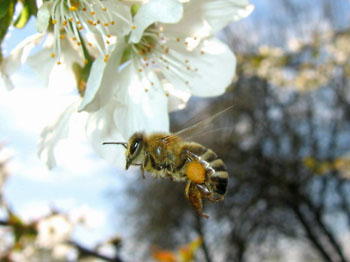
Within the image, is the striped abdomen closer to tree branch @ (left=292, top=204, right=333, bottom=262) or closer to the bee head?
the bee head

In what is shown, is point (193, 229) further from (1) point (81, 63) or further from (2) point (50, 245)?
(1) point (81, 63)

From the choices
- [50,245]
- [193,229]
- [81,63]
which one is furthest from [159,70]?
[193,229]

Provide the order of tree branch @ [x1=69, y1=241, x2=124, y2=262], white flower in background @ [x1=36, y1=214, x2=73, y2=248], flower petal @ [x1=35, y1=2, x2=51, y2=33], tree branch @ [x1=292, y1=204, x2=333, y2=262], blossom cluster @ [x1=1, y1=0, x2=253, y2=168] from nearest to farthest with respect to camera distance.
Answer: flower petal @ [x1=35, y1=2, x2=51, y2=33] < blossom cluster @ [x1=1, y1=0, x2=253, y2=168] < tree branch @ [x1=69, y1=241, x2=124, y2=262] < white flower in background @ [x1=36, y1=214, x2=73, y2=248] < tree branch @ [x1=292, y1=204, x2=333, y2=262]

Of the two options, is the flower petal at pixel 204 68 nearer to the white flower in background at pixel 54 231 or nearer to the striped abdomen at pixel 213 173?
the striped abdomen at pixel 213 173

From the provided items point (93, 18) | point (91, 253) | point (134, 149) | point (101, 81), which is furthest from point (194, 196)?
point (91, 253)

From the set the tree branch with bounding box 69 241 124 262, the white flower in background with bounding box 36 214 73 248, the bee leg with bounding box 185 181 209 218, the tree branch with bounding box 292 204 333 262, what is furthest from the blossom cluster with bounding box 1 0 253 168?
the tree branch with bounding box 292 204 333 262

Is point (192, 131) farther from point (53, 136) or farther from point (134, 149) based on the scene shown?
point (53, 136)
